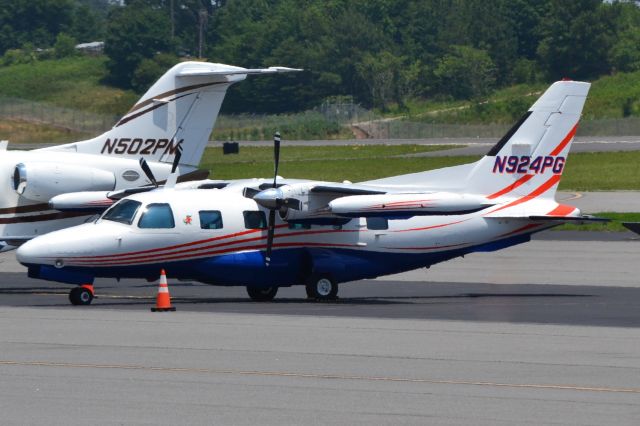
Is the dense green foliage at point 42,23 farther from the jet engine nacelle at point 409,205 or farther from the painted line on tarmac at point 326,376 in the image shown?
the painted line on tarmac at point 326,376

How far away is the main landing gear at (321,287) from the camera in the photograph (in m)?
31.0

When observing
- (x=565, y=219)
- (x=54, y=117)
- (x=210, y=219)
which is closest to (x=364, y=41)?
(x=54, y=117)

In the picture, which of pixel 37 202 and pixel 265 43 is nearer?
pixel 37 202

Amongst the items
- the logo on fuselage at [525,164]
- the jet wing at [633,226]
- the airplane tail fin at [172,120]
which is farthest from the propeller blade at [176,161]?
the jet wing at [633,226]

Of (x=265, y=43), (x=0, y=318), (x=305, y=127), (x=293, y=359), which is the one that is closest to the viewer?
(x=293, y=359)

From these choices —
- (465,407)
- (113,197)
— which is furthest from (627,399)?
(113,197)

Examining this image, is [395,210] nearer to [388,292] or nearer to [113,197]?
[388,292]

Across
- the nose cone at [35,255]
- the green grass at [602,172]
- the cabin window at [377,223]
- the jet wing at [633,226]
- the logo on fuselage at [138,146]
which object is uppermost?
the logo on fuselage at [138,146]

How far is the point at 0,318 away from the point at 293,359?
7915 millimetres

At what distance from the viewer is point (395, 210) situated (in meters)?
29.6

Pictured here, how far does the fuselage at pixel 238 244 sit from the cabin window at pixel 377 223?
2 cm

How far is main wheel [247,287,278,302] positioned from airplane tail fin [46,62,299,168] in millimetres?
5423

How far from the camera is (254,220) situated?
30703mm

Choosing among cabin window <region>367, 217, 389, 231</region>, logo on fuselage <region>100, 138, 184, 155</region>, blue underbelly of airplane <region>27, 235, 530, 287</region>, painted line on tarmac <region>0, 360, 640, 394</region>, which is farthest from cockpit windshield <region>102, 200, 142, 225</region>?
painted line on tarmac <region>0, 360, 640, 394</region>
